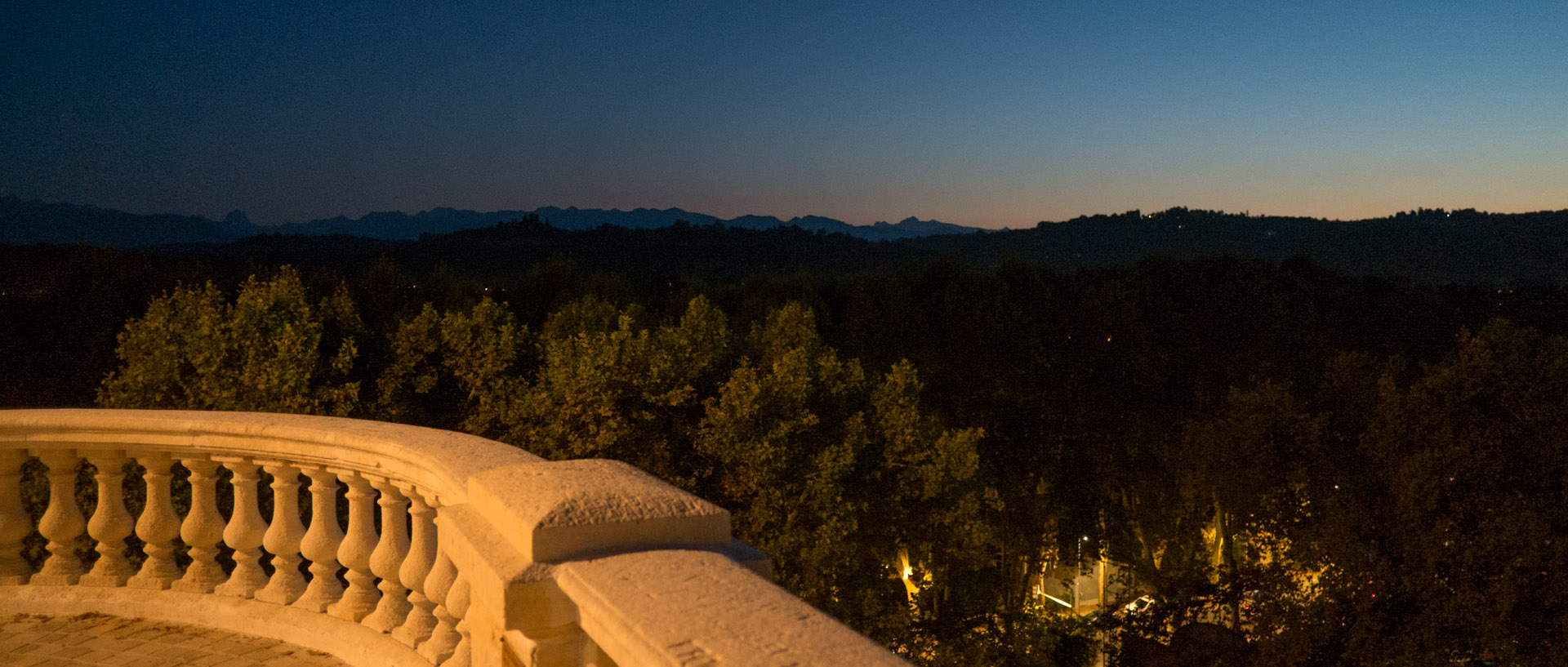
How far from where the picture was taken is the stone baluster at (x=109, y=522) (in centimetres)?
439

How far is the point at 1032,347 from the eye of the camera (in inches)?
1286

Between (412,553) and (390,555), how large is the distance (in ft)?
0.74

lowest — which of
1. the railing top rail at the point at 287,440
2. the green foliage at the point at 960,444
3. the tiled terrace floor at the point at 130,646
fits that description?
the green foliage at the point at 960,444

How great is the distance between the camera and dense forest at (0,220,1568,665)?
19453 mm

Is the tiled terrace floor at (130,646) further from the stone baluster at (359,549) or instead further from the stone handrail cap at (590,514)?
the stone handrail cap at (590,514)

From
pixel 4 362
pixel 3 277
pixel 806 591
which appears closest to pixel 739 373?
pixel 806 591

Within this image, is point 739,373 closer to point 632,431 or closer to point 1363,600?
point 632,431

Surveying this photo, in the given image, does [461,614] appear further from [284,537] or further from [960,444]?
[960,444]

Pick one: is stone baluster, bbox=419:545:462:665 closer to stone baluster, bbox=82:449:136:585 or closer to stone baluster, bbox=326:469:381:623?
stone baluster, bbox=326:469:381:623

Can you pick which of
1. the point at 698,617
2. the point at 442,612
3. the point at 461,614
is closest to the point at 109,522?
the point at 442,612

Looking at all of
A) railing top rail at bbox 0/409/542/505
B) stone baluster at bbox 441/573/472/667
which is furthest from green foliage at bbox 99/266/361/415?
stone baluster at bbox 441/573/472/667

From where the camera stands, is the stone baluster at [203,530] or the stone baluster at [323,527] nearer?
the stone baluster at [323,527]

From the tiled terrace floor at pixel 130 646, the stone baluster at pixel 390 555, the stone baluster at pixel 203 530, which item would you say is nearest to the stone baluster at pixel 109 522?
the tiled terrace floor at pixel 130 646

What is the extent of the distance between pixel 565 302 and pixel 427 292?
4.01m
